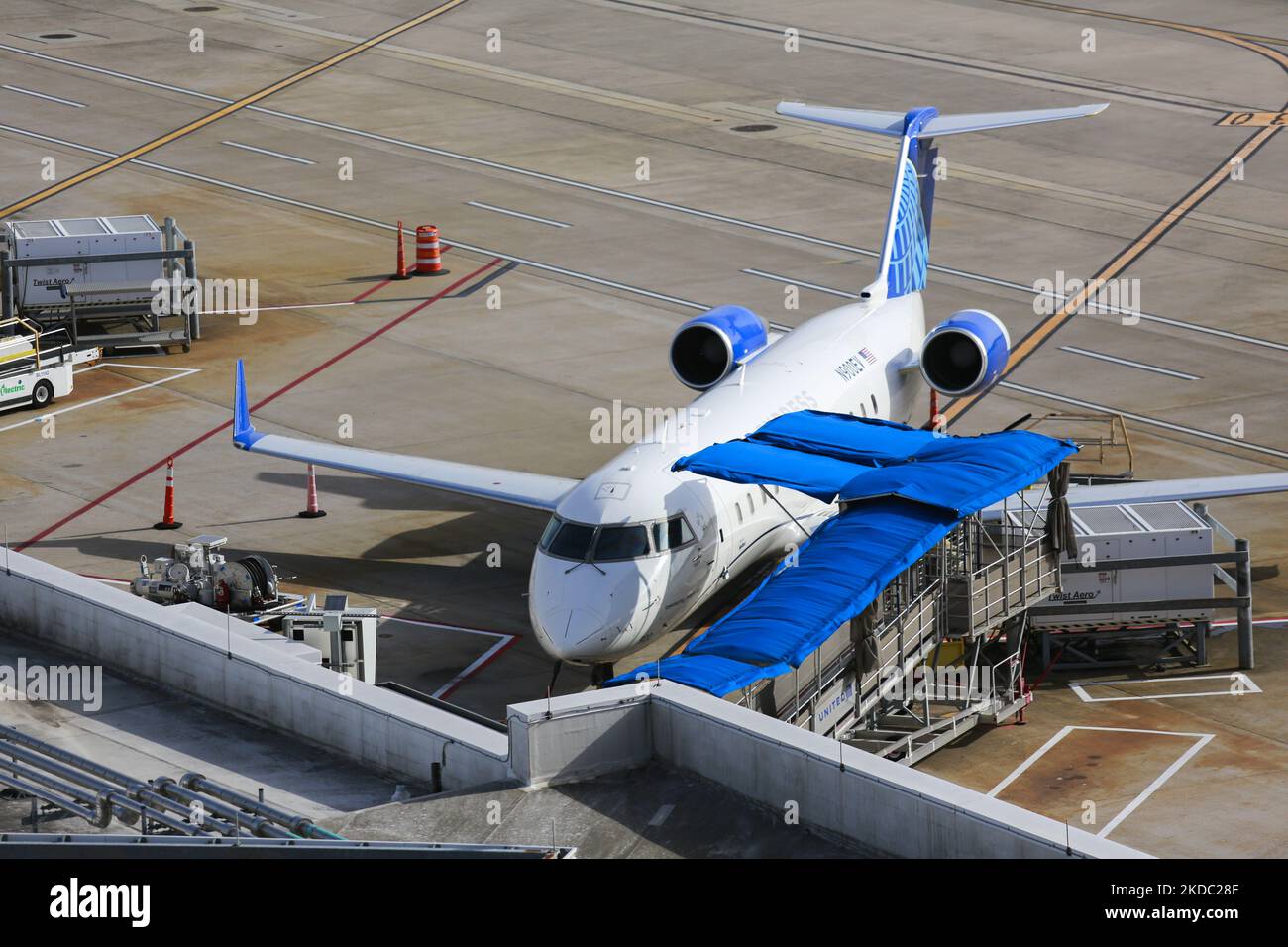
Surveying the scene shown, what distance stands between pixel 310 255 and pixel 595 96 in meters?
20.1

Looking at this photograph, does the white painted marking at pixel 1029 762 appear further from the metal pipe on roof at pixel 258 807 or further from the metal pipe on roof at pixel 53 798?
the metal pipe on roof at pixel 53 798

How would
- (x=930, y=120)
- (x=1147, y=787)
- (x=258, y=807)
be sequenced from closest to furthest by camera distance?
(x=258, y=807)
(x=1147, y=787)
(x=930, y=120)

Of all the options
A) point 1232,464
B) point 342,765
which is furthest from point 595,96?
point 342,765

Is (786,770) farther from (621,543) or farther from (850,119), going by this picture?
(850,119)

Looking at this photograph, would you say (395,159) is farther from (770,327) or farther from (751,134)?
(770,327)

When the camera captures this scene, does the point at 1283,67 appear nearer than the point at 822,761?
No

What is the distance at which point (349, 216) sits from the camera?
5903 cm

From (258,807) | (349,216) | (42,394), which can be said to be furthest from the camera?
(349,216)

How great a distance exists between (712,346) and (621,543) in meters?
8.64

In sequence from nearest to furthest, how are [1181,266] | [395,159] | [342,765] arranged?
[342,765] < [1181,266] < [395,159]

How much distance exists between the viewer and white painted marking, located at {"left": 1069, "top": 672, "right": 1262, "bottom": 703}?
29.6 m

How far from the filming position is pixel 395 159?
65.0 m

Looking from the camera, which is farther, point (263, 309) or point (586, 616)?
point (263, 309)

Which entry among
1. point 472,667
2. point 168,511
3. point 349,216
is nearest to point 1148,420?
point 472,667
